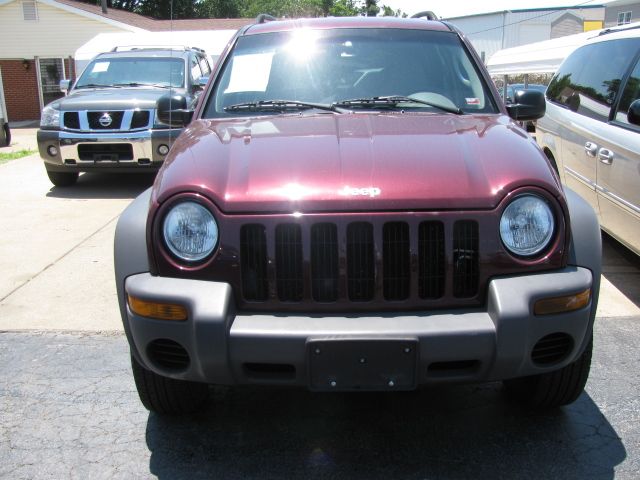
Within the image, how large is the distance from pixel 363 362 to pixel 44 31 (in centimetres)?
2779

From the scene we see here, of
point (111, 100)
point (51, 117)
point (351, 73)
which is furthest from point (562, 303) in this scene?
point (51, 117)

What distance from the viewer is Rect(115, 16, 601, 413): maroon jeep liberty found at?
2.48 m

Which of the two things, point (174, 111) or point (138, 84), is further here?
point (138, 84)

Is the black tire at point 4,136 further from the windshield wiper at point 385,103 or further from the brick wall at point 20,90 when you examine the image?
the windshield wiper at point 385,103

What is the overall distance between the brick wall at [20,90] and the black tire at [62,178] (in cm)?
A: 1922

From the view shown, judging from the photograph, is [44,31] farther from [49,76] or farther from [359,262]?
[359,262]

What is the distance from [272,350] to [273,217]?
490 mm

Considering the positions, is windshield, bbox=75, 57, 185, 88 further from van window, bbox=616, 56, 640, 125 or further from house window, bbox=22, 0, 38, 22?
house window, bbox=22, 0, 38, 22

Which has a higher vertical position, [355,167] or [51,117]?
[355,167]

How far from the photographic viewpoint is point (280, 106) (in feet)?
11.8

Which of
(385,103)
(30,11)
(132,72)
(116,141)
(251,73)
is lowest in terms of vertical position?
(116,141)

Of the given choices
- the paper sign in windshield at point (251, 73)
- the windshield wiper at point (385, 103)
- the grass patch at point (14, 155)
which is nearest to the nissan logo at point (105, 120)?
the grass patch at point (14, 155)

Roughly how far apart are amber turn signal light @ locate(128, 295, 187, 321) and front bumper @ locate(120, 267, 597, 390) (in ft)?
0.07

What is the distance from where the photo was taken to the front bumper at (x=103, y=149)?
28.4 feet
